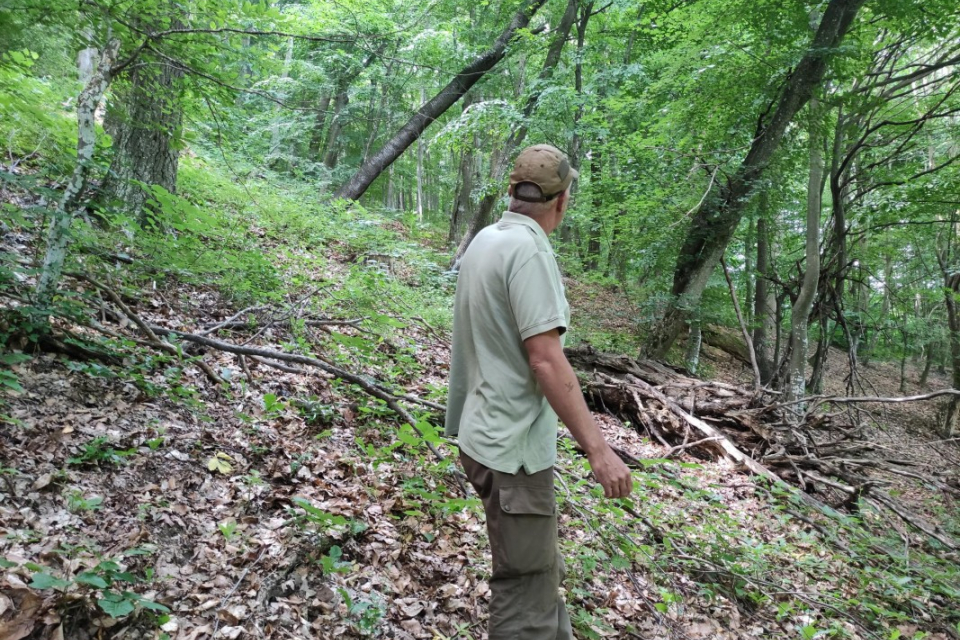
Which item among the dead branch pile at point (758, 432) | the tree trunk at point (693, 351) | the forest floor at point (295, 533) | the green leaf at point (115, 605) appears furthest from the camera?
the tree trunk at point (693, 351)

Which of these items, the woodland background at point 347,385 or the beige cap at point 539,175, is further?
the woodland background at point 347,385

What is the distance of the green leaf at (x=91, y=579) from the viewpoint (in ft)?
6.75

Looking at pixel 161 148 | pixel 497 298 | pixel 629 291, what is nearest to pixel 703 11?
pixel 629 291

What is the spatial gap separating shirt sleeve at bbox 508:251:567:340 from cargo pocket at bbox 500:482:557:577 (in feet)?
1.98

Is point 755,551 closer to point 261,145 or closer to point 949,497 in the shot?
point 949,497

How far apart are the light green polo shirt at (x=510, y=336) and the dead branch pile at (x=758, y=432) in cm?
461

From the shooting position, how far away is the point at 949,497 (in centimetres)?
622

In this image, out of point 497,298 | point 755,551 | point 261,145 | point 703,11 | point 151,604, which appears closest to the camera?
point 497,298

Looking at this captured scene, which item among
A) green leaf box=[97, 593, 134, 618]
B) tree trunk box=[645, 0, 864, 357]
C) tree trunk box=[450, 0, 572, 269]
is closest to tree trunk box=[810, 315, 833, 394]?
tree trunk box=[645, 0, 864, 357]

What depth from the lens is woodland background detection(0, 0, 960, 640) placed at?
108 inches

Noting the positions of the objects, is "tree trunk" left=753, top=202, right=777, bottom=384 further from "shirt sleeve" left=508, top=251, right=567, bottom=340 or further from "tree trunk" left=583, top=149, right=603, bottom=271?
"shirt sleeve" left=508, top=251, right=567, bottom=340

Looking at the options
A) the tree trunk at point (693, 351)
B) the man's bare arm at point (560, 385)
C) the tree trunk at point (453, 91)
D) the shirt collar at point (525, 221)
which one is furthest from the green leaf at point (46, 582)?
the tree trunk at point (693, 351)

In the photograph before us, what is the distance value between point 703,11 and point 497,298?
9803 millimetres

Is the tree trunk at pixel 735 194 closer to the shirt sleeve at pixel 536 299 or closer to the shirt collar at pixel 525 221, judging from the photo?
the shirt collar at pixel 525 221
